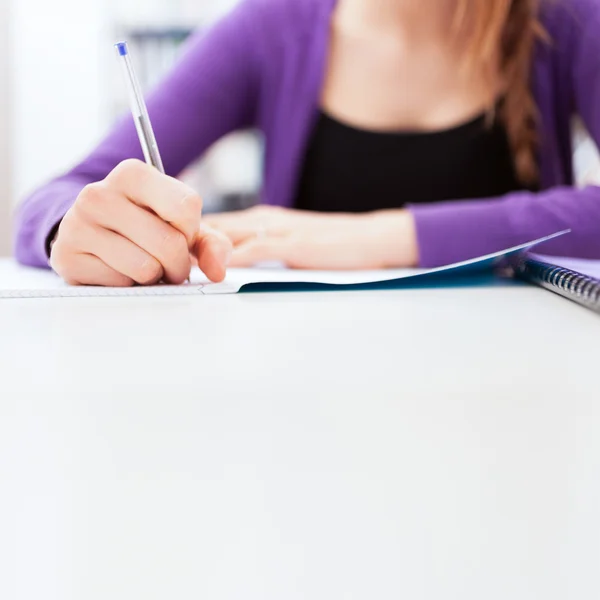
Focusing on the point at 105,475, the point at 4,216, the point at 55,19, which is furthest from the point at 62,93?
the point at 105,475

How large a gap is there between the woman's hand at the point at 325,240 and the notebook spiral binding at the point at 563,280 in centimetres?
12

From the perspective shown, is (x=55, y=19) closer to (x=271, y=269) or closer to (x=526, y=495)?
(x=271, y=269)

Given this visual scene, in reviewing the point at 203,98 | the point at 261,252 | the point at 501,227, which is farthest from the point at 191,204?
the point at 203,98

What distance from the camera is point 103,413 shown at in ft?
0.62

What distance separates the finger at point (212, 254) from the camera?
420mm

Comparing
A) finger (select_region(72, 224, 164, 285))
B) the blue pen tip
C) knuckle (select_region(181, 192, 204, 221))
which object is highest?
the blue pen tip

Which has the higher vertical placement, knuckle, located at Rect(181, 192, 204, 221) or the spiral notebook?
knuckle, located at Rect(181, 192, 204, 221)

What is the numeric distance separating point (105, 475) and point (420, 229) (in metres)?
0.45

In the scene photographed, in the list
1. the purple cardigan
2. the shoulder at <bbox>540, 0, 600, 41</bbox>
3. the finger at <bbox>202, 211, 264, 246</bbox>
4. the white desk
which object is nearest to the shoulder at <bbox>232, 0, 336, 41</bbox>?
the purple cardigan

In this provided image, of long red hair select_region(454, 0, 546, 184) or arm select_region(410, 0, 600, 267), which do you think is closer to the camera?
arm select_region(410, 0, 600, 267)

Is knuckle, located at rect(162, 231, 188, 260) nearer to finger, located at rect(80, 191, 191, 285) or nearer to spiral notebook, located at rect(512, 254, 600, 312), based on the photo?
finger, located at rect(80, 191, 191, 285)

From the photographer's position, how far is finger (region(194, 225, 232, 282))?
0.42m

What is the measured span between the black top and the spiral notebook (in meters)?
0.46

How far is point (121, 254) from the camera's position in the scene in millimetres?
406
